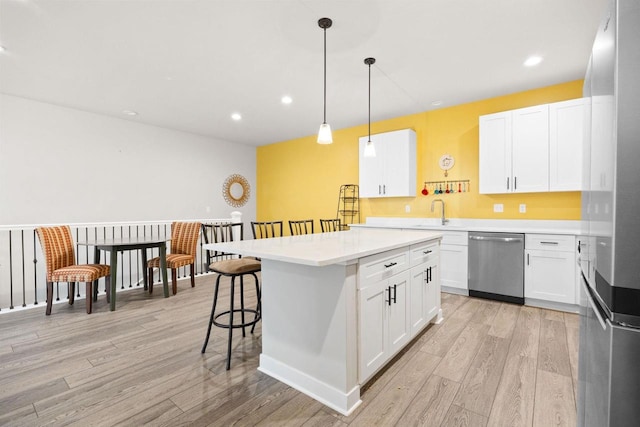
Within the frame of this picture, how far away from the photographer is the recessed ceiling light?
3047 mm

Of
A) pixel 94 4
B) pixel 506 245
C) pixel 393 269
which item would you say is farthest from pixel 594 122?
pixel 94 4

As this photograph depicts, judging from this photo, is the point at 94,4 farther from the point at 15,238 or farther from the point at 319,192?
the point at 319,192

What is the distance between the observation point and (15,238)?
423cm

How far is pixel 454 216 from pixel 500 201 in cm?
63

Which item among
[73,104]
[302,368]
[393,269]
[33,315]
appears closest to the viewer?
[302,368]

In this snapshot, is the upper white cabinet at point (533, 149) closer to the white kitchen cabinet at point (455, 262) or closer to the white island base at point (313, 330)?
the white kitchen cabinet at point (455, 262)

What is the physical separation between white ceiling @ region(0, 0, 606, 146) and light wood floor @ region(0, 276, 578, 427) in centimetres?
268

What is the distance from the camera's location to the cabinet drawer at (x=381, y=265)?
6.01 feet

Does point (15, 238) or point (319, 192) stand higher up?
point (319, 192)

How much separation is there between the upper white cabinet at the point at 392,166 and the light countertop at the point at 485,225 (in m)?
0.49

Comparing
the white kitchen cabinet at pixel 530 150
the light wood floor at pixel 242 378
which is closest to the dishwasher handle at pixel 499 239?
the white kitchen cabinet at pixel 530 150

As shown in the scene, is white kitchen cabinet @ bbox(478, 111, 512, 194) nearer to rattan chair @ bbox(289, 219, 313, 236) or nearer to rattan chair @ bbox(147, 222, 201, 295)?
rattan chair @ bbox(289, 219, 313, 236)

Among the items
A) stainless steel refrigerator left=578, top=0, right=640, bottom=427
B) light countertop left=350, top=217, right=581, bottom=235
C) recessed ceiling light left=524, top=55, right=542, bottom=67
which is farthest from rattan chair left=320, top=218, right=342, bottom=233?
stainless steel refrigerator left=578, top=0, right=640, bottom=427

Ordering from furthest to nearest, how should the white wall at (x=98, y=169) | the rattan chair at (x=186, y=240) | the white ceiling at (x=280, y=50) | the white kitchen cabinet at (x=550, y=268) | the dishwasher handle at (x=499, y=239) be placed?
the rattan chair at (x=186, y=240) < the white wall at (x=98, y=169) < the dishwasher handle at (x=499, y=239) < the white kitchen cabinet at (x=550, y=268) < the white ceiling at (x=280, y=50)
